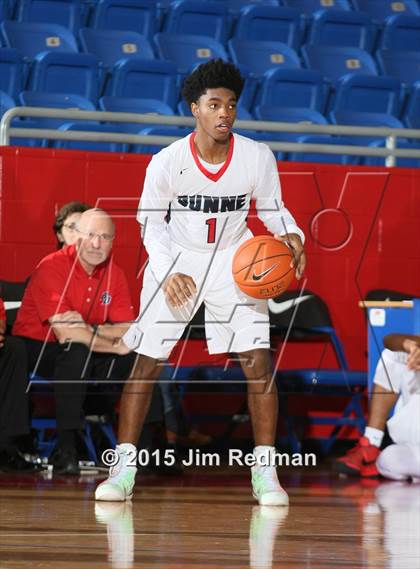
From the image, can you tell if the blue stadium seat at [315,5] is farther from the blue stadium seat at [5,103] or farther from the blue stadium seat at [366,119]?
the blue stadium seat at [5,103]

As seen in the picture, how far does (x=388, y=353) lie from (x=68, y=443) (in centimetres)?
182

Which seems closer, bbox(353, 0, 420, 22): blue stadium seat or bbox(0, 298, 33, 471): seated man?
bbox(0, 298, 33, 471): seated man

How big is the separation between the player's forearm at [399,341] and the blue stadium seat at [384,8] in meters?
5.19

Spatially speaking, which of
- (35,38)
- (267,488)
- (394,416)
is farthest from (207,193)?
(35,38)

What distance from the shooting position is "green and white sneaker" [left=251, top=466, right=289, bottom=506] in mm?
5125

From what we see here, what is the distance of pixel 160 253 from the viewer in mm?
5141

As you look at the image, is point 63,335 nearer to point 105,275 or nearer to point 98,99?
point 105,275

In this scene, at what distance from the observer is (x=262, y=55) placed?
9.84 meters

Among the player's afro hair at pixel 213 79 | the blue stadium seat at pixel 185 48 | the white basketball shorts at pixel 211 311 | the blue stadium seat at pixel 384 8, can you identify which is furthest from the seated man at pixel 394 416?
the blue stadium seat at pixel 384 8

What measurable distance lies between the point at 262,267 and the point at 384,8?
21.3ft

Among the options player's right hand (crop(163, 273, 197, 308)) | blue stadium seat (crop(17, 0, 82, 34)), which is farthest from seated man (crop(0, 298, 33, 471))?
blue stadium seat (crop(17, 0, 82, 34))

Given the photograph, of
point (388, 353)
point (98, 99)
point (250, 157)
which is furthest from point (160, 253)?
point (98, 99)

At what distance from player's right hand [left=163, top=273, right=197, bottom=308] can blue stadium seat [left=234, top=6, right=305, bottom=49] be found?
5.57 meters

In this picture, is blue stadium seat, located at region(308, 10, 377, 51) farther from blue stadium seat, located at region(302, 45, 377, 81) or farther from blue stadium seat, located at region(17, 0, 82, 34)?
blue stadium seat, located at region(17, 0, 82, 34)
